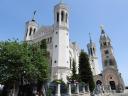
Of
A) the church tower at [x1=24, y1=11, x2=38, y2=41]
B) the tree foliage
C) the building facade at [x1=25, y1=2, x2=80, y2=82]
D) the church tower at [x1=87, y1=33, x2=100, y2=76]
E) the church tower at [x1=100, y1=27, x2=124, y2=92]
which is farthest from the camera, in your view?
the church tower at [x1=87, y1=33, x2=100, y2=76]

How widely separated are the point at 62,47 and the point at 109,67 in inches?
906

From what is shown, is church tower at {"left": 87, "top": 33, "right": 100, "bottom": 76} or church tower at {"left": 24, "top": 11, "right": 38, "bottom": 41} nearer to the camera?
church tower at {"left": 24, "top": 11, "right": 38, "bottom": 41}

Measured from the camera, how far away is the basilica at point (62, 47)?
39.6 meters

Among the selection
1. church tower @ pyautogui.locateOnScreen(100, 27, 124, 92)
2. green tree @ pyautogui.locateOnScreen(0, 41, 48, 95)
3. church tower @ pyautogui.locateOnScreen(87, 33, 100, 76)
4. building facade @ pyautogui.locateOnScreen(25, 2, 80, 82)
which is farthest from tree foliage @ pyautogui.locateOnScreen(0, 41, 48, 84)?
church tower @ pyautogui.locateOnScreen(87, 33, 100, 76)

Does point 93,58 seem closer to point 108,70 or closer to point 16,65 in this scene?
point 108,70

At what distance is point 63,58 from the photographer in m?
40.1

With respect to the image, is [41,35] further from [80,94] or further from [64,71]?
[80,94]

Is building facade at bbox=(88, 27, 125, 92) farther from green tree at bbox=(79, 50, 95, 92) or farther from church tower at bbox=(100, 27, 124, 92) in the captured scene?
green tree at bbox=(79, 50, 95, 92)

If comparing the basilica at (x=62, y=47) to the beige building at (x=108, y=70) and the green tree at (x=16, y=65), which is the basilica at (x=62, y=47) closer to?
the beige building at (x=108, y=70)

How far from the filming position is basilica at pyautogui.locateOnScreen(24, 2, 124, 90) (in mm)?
39562

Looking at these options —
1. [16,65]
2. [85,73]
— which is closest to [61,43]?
[85,73]

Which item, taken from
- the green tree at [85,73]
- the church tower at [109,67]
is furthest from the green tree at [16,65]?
the church tower at [109,67]

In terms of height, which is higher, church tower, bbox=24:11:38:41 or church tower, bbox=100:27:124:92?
church tower, bbox=24:11:38:41

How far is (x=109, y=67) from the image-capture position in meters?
57.3
